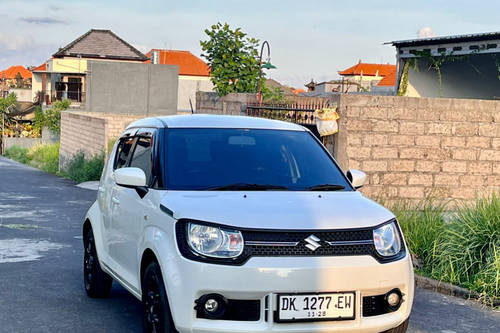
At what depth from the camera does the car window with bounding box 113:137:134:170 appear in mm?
7196

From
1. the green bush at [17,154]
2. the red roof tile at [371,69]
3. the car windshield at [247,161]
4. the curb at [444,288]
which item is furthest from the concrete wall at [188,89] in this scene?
the red roof tile at [371,69]

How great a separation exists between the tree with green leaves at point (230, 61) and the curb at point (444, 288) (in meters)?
12.6

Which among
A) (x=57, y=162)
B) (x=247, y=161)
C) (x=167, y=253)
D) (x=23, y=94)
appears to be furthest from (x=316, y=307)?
(x=23, y=94)

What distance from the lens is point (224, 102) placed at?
18969 mm

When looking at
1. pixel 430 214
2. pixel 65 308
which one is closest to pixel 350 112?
pixel 430 214

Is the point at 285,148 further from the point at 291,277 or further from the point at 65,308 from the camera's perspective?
the point at 65,308

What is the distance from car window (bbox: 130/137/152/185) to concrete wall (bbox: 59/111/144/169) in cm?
1989

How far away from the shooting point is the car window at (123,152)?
7196mm

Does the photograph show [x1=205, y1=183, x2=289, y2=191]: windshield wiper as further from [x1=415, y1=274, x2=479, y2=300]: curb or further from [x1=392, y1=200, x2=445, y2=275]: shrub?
[x1=392, y1=200, x2=445, y2=275]: shrub

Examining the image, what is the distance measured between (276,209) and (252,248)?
1.21 feet

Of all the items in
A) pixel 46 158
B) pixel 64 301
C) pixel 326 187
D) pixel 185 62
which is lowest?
pixel 46 158

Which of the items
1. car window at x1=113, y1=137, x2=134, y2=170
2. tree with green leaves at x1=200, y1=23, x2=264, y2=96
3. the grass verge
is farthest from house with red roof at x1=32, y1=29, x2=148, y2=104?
car window at x1=113, y1=137, x2=134, y2=170

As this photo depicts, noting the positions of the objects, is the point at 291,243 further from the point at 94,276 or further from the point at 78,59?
the point at 78,59

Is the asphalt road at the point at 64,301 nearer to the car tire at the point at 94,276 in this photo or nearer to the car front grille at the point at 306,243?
the car tire at the point at 94,276
